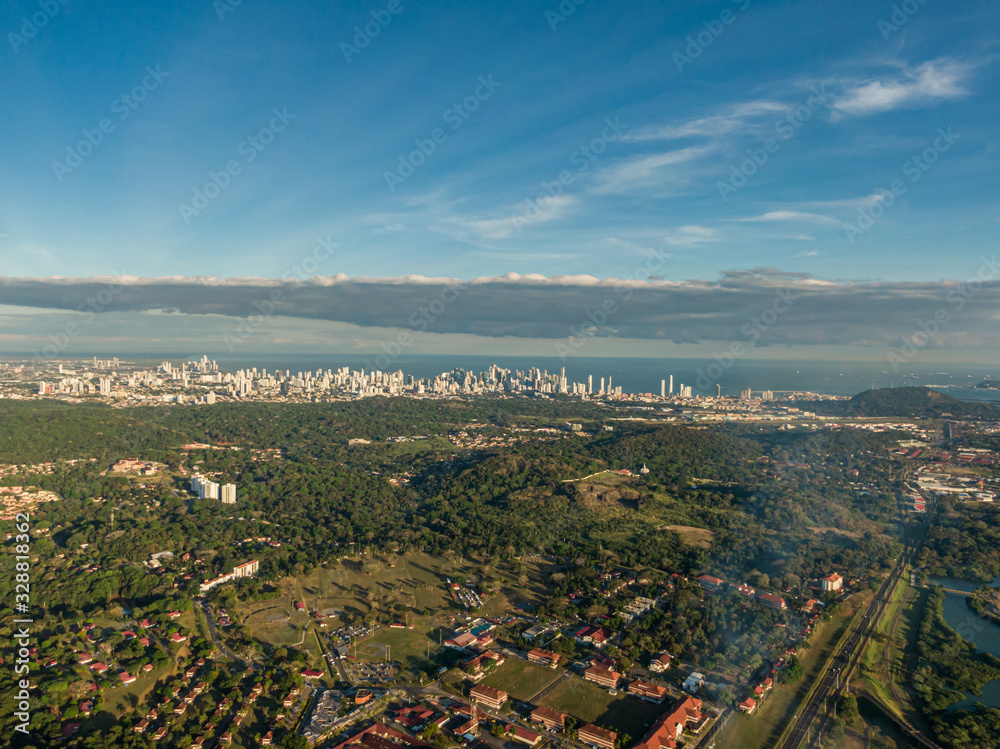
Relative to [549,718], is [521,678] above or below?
below

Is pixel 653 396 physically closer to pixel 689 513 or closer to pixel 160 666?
pixel 689 513

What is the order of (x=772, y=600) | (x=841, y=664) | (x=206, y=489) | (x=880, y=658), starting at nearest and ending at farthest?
(x=841, y=664)
(x=880, y=658)
(x=772, y=600)
(x=206, y=489)

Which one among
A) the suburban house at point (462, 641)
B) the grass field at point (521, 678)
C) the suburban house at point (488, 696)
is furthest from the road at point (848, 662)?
the suburban house at point (462, 641)

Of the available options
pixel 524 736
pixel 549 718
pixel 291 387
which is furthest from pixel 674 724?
pixel 291 387

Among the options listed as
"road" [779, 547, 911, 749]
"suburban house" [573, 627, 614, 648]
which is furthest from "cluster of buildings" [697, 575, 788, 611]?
"suburban house" [573, 627, 614, 648]

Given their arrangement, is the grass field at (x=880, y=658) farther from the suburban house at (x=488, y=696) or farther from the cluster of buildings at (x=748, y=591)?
the suburban house at (x=488, y=696)

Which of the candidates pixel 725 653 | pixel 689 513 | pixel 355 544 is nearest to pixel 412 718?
pixel 725 653

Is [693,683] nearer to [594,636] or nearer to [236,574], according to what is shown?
[594,636]

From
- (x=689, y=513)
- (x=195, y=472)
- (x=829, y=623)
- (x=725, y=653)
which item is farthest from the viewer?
(x=195, y=472)
